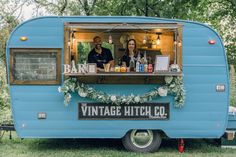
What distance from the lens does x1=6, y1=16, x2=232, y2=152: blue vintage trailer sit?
8.66 meters

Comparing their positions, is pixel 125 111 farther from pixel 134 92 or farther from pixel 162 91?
pixel 162 91

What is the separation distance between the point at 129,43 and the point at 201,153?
252 cm

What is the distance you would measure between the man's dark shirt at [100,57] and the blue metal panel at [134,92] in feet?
1.79

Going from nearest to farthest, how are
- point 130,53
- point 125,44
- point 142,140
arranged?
point 142,140
point 130,53
point 125,44

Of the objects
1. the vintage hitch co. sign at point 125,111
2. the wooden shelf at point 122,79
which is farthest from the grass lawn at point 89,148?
the wooden shelf at point 122,79

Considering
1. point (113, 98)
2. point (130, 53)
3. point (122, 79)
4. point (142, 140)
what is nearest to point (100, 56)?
point (130, 53)

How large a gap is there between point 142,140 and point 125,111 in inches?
26.3

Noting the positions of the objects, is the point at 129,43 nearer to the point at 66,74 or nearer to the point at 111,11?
the point at 66,74

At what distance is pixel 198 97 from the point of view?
8.78 metres

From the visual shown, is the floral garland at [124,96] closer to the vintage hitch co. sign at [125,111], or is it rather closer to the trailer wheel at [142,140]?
the vintage hitch co. sign at [125,111]

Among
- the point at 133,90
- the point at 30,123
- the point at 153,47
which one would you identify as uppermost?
the point at 153,47

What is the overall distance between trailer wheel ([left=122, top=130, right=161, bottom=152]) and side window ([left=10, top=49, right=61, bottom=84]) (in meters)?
1.76

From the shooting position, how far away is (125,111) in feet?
28.8

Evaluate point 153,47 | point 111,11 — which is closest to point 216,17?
point 111,11
